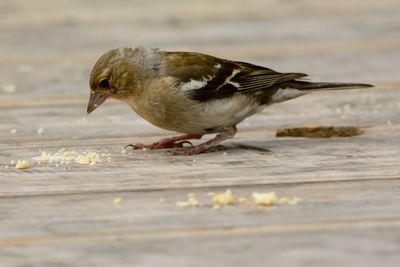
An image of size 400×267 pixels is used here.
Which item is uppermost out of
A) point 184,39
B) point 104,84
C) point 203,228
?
point 184,39

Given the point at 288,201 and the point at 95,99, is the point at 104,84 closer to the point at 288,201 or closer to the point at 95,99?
the point at 95,99

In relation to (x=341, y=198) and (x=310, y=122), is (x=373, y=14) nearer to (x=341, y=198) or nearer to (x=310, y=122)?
(x=310, y=122)

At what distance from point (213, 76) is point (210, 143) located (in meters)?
0.40

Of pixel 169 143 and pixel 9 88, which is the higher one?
pixel 9 88

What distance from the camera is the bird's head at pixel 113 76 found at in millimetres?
4531

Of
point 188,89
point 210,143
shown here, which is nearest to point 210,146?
point 210,143

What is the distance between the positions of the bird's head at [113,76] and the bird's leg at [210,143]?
45 cm

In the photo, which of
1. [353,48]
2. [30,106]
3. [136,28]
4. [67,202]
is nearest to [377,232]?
[67,202]

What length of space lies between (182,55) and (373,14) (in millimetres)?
3046

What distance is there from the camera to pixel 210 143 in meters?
4.22

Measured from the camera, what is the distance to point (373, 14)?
730 cm

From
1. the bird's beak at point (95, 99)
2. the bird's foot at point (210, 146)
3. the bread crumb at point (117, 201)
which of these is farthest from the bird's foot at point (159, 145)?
the bread crumb at point (117, 201)

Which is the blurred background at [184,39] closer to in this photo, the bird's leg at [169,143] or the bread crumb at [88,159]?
the bird's leg at [169,143]

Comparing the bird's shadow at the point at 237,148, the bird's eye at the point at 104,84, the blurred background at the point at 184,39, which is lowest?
the bird's shadow at the point at 237,148
